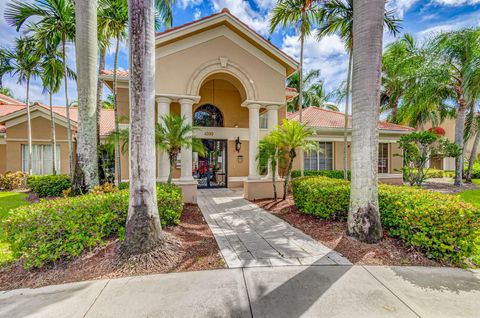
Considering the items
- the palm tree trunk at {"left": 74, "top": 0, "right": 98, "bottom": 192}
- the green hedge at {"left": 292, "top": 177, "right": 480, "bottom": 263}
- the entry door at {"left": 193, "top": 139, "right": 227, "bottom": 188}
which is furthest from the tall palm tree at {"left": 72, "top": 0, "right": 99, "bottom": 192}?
the green hedge at {"left": 292, "top": 177, "right": 480, "bottom": 263}

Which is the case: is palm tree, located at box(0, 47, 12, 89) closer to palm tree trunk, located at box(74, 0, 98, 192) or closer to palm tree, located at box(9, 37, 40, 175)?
palm tree, located at box(9, 37, 40, 175)

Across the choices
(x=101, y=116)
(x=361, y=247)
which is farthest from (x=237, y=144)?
(x=101, y=116)

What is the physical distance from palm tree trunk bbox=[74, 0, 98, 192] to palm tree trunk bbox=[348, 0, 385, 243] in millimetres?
7400

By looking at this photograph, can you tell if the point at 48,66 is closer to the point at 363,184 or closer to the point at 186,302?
the point at 186,302

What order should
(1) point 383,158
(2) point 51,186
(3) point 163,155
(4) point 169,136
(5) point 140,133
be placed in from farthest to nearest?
(1) point 383,158
(2) point 51,186
(3) point 163,155
(4) point 169,136
(5) point 140,133

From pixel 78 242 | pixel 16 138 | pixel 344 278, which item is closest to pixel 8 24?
pixel 16 138

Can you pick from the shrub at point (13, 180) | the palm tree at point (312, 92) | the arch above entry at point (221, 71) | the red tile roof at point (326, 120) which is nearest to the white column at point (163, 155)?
the arch above entry at point (221, 71)

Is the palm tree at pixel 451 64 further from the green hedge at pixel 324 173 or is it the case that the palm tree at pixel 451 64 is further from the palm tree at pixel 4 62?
the palm tree at pixel 4 62

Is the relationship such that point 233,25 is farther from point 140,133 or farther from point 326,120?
point 326,120

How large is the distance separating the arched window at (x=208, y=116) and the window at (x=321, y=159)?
654 cm

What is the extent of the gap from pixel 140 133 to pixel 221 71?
6674 millimetres

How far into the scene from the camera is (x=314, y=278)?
12.1ft

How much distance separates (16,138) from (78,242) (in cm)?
1559

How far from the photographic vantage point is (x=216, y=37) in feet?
31.5
